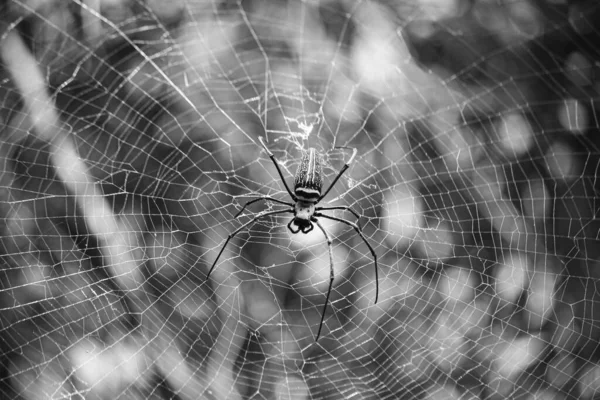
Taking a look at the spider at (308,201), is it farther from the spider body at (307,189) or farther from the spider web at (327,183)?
the spider web at (327,183)

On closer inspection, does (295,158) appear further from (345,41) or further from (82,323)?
(82,323)

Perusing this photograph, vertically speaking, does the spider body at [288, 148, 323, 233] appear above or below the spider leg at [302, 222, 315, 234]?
above

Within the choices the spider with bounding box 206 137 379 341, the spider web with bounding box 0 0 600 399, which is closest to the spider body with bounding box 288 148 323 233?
the spider with bounding box 206 137 379 341

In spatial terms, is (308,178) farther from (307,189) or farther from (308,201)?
(308,201)

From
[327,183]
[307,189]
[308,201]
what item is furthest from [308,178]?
[327,183]

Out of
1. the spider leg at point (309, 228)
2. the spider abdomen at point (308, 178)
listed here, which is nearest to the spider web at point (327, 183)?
the spider leg at point (309, 228)

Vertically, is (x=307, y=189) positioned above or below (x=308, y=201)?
above

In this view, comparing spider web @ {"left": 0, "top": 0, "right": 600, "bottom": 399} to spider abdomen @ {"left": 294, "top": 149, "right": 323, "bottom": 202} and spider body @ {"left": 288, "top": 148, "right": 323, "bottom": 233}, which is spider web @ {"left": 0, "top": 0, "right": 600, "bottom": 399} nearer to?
spider body @ {"left": 288, "top": 148, "right": 323, "bottom": 233}

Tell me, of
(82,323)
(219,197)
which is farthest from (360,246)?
(82,323)
